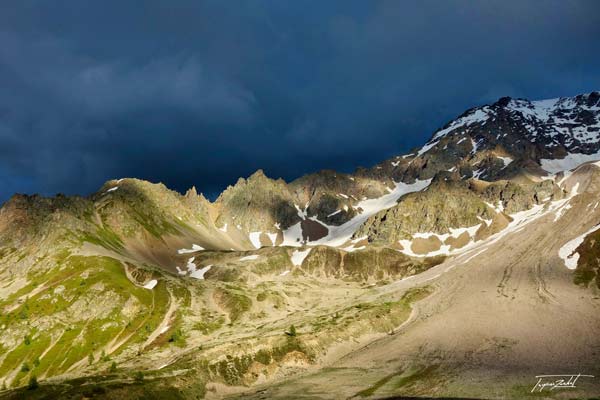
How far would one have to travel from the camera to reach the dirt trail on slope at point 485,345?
2628 inches

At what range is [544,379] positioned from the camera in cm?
6538

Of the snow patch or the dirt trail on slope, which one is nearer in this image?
the dirt trail on slope

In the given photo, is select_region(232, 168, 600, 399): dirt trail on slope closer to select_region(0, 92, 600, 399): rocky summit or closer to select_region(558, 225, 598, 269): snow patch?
select_region(0, 92, 600, 399): rocky summit

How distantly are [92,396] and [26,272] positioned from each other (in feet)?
530

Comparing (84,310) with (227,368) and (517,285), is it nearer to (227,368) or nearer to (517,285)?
(227,368)

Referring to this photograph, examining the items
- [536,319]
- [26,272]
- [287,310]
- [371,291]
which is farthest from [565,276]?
[26,272]
